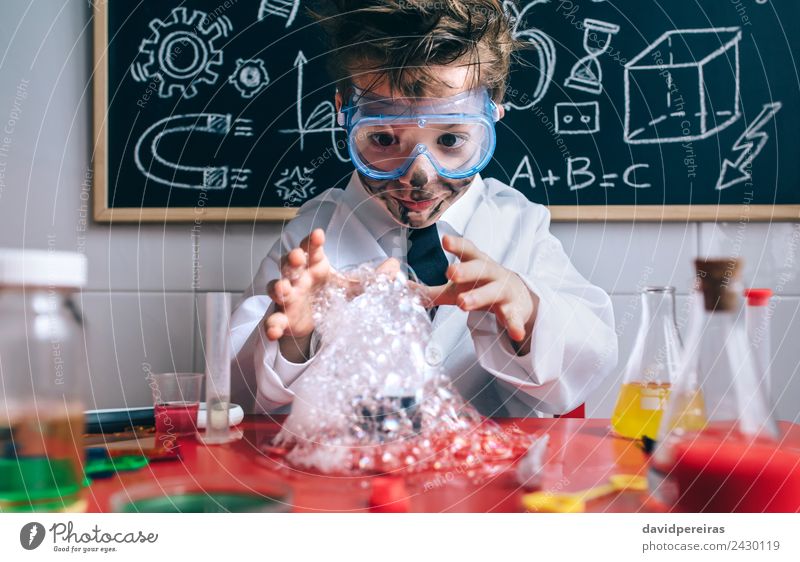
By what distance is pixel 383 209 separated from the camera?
52cm

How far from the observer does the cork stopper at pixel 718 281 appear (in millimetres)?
397

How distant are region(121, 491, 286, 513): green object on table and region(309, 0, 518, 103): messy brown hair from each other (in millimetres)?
333

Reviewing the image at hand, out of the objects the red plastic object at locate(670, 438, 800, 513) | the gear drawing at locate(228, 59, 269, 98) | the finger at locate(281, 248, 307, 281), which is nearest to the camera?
the red plastic object at locate(670, 438, 800, 513)

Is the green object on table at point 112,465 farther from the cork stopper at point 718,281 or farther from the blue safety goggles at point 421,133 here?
the cork stopper at point 718,281


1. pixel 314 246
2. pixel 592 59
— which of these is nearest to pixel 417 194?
pixel 314 246

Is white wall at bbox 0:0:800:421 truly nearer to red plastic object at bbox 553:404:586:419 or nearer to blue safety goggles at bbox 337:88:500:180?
red plastic object at bbox 553:404:586:419

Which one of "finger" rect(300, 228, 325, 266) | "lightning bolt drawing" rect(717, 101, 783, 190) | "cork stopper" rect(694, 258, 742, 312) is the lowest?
"cork stopper" rect(694, 258, 742, 312)

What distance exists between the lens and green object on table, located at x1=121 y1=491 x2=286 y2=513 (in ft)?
1.25

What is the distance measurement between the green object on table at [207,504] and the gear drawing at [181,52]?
35cm

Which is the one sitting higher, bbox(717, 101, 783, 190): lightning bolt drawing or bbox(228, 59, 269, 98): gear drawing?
bbox(228, 59, 269, 98): gear drawing

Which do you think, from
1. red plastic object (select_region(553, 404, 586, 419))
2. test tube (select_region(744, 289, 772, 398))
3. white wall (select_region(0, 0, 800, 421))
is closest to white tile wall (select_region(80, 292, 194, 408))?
white wall (select_region(0, 0, 800, 421))

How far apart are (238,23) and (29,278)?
296 millimetres
